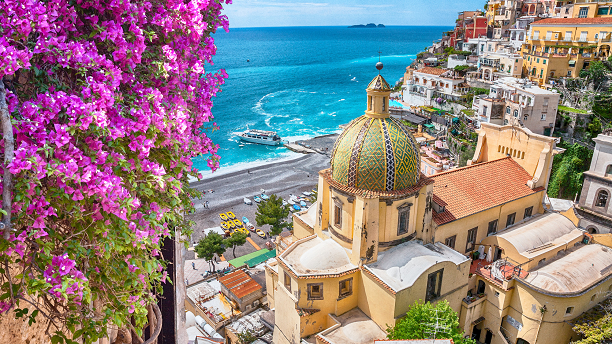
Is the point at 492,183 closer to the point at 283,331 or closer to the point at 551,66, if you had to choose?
the point at 283,331

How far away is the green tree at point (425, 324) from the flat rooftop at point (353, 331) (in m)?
1.30

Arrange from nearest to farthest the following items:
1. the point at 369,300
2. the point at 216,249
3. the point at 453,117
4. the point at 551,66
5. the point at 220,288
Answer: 1. the point at 369,300
2. the point at 220,288
3. the point at 216,249
4. the point at 551,66
5. the point at 453,117

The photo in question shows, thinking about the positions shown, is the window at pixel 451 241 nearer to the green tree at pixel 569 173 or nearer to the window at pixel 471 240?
the window at pixel 471 240

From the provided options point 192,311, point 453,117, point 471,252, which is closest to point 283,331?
point 192,311

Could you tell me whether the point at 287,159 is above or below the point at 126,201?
below

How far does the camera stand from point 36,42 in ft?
17.4

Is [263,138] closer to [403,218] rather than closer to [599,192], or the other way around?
[599,192]

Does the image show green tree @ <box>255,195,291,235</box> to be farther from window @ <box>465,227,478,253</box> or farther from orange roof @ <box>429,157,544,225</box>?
window @ <box>465,227,478,253</box>

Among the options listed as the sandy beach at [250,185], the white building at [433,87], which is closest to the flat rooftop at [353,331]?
the sandy beach at [250,185]

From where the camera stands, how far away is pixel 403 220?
2053 cm

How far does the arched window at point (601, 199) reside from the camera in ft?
99.1

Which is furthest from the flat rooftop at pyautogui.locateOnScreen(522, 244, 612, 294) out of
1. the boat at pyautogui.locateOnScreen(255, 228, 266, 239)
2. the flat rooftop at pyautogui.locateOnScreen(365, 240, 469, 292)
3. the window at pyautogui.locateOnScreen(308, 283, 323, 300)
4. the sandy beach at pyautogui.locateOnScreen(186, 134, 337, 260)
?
the boat at pyautogui.locateOnScreen(255, 228, 266, 239)

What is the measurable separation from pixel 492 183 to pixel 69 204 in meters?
24.5

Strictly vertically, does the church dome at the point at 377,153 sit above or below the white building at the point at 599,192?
above
